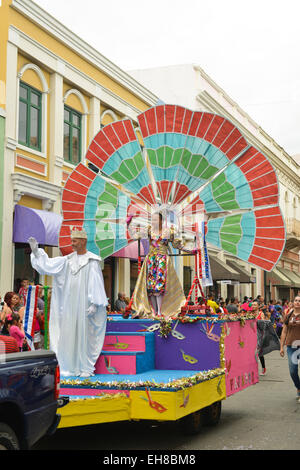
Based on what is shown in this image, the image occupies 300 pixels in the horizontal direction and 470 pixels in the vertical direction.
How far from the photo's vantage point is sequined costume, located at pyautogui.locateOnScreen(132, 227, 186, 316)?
31.7 feet

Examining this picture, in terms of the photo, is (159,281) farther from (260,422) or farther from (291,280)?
(291,280)

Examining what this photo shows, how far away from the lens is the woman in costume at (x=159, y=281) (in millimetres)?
9656

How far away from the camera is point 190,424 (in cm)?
698

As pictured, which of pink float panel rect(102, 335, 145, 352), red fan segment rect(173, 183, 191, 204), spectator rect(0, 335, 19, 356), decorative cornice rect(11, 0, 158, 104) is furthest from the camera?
decorative cornice rect(11, 0, 158, 104)

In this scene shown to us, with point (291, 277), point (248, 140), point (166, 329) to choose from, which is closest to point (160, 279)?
point (166, 329)

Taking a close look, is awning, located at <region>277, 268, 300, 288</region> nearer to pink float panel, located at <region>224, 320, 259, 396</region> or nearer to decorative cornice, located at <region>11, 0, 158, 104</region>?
decorative cornice, located at <region>11, 0, 158, 104</region>

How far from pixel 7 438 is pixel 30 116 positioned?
13902 mm

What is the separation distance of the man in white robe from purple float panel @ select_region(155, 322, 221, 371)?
0.83 m

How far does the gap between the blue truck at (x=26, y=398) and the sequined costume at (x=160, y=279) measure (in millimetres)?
4765

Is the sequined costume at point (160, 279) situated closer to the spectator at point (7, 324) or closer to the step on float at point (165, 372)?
the step on float at point (165, 372)

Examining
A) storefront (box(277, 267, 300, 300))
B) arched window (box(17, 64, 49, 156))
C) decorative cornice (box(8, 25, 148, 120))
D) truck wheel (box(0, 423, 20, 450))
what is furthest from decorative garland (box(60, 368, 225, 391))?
storefront (box(277, 267, 300, 300))

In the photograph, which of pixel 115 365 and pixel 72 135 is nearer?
pixel 115 365

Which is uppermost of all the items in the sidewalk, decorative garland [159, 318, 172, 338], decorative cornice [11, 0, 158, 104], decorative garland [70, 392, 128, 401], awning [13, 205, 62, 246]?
decorative cornice [11, 0, 158, 104]
